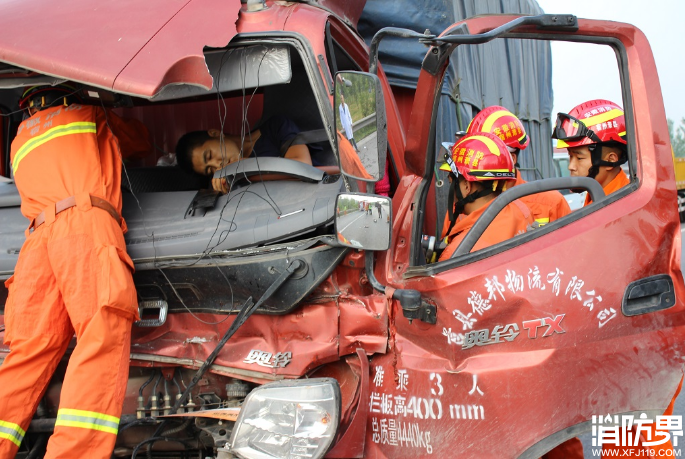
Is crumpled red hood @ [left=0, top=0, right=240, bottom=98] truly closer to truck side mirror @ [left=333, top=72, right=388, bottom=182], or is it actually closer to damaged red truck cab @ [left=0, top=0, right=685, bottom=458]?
damaged red truck cab @ [left=0, top=0, right=685, bottom=458]

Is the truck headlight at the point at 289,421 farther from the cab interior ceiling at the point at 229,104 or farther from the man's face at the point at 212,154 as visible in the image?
the man's face at the point at 212,154

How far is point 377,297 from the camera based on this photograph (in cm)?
226

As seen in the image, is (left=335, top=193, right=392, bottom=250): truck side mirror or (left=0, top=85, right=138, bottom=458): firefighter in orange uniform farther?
(left=0, top=85, right=138, bottom=458): firefighter in orange uniform

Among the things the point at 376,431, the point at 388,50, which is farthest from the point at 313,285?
the point at 388,50

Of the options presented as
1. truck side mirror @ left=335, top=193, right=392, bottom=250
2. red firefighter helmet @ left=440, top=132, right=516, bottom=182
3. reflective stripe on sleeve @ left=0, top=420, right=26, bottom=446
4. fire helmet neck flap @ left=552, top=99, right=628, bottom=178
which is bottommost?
reflective stripe on sleeve @ left=0, top=420, right=26, bottom=446

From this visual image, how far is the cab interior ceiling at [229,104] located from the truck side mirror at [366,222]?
0.68 meters

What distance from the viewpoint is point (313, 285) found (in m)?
2.29

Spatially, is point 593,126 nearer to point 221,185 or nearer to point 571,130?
point 571,130

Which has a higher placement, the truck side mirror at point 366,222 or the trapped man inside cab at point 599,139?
the trapped man inside cab at point 599,139

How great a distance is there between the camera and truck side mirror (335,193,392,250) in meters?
2.13

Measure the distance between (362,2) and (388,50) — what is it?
0.97 meters

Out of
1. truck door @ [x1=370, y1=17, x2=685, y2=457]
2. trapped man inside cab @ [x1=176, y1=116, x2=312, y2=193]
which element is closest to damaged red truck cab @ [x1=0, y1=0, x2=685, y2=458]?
truck door @ [x1=370, y1=17, x2=685, y2=457]

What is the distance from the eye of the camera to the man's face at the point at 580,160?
3.40m

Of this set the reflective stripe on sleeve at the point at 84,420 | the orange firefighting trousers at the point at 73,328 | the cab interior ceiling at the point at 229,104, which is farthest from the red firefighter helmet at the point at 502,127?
the reflective stripe on sleeve at the point at 84,420
